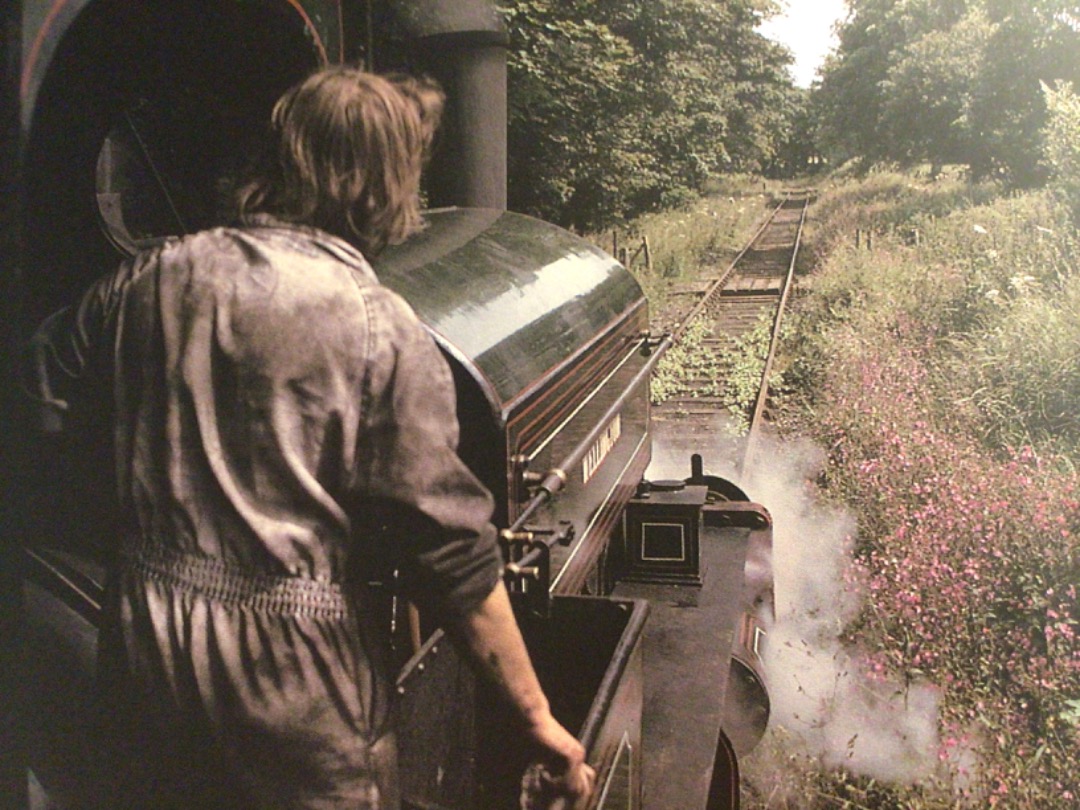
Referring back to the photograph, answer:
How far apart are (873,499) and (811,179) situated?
112 inches

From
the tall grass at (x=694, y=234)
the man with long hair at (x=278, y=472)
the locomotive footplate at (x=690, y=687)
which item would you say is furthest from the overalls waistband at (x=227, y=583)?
the tall grass at (x=694, y=234)

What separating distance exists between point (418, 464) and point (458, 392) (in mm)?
659

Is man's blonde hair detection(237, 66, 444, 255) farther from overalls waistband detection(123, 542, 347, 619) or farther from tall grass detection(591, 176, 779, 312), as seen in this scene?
tall grass detection(591, 176, 779, 312)

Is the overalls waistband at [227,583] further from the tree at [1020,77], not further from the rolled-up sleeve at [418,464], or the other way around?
the tree at [1020,77]

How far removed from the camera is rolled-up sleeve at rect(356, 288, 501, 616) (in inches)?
45.5

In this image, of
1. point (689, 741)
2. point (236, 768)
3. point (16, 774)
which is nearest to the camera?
point (16, 774)

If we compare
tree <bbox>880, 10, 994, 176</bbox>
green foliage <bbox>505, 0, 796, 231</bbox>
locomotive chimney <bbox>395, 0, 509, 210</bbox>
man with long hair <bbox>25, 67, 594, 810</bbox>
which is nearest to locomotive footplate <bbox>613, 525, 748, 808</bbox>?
man with long hair <bbox>25, 67, 594, 810</bbox>

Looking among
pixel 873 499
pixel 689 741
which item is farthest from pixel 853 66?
pixel 689 741

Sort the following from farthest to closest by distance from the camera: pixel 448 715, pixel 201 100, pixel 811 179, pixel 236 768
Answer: pixel 811 179, pixel 448 715, pixel 201 100, pixel 236 768

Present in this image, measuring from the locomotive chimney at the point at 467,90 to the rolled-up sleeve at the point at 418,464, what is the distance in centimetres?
193

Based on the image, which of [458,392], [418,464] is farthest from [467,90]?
[418,464]

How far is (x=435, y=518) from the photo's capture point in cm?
116

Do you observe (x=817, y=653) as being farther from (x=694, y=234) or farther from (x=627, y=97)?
(x=694, y=234)

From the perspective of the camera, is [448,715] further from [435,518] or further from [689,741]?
[435,518]
